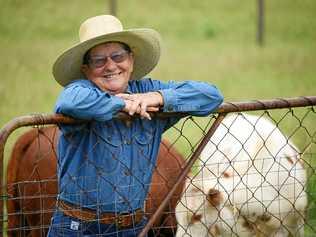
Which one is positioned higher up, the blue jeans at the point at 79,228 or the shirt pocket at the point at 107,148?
the shirt pocket at the point at 107,148

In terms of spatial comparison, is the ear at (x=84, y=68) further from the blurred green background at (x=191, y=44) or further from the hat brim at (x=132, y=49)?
the blurred green background at (x=191, y=44)

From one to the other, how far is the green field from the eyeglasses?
4190 mm

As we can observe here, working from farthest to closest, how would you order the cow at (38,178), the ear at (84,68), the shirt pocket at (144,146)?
the cow at (38,178) → the ear at (84,68) → the shirt pocket at (144,146)

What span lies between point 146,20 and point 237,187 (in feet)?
52.6

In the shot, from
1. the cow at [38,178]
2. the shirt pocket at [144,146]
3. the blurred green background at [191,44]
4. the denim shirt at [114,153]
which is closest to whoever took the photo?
the denim shirt at [114,153]

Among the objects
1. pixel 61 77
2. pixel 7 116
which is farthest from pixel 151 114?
pixel 7 116

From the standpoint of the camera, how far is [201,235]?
4.85 m

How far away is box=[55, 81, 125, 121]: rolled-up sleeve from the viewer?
3.71 meters

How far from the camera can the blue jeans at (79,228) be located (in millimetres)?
4129

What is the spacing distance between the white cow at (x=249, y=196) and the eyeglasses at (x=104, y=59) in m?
0.82

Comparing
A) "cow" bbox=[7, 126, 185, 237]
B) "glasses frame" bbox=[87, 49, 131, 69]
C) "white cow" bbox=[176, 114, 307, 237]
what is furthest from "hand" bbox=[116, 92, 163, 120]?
"cow" bbox=[7, 126, 185, 237]

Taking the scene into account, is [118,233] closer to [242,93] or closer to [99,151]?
[99,151]

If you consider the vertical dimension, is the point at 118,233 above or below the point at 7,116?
below

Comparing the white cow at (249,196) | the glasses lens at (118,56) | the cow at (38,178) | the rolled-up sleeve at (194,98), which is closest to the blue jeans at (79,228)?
the white cow at (249,196)
